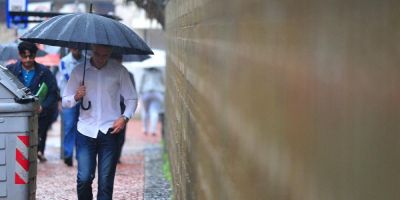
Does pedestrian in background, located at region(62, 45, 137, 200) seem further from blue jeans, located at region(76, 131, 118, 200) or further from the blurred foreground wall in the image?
the blurred foreground wall

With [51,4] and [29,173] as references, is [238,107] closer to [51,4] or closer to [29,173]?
[29,173]

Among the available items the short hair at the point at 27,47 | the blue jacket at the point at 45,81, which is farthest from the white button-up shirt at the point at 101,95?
the blue jacket at the point at 45,81

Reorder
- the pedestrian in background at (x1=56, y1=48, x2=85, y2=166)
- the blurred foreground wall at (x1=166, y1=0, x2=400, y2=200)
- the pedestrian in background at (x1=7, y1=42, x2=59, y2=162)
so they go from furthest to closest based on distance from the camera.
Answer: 1. the pedestrian in background at (x1=56, y1=48, x2=85, y2=166)
2. the pedestrian in background at (x1=7, y1=42, x2=59, y2=162)
3. the blurred foreground wall at (x1=166, y1=0, x2=400, y2=200)

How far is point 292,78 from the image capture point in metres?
2.32

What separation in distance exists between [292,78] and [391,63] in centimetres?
71

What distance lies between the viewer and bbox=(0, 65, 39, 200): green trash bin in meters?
5.70

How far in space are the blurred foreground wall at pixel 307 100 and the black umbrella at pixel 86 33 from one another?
2.19 m

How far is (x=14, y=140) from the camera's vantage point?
18.7 ft

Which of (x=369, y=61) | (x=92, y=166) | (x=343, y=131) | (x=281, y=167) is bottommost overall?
(x=92, y=166)

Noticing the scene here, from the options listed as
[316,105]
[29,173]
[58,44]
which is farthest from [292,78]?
[58,44]

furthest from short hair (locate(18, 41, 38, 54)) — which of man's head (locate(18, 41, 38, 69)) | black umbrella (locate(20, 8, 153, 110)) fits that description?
black umbrella (locate(20, 8, 153, 110))

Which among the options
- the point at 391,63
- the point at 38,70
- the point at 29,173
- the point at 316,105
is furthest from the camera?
the point at 38,70

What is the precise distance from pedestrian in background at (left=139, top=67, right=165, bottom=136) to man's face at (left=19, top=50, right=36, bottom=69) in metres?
7.94

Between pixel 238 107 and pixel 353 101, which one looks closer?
pixel 353 101
